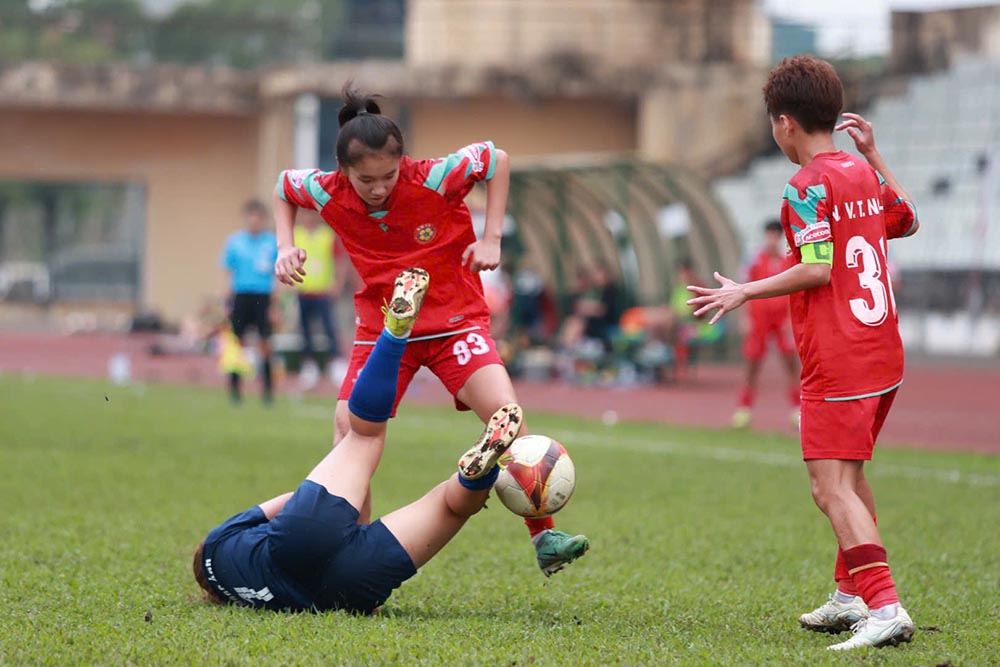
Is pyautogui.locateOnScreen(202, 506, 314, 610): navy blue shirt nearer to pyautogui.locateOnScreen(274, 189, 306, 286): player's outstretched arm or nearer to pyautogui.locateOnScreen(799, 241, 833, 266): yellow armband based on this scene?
pyautogui.locateOnScreen(274, 189, 306, 286): player's outstretched arm

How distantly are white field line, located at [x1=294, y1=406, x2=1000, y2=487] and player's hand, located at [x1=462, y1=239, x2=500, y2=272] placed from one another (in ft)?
18.6

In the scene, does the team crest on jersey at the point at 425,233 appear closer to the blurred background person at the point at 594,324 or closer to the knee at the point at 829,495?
the knee at the point at 829,495

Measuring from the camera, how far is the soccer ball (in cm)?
553

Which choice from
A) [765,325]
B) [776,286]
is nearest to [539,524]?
[776,286]

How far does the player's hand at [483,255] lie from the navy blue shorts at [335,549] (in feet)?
→ 3.86

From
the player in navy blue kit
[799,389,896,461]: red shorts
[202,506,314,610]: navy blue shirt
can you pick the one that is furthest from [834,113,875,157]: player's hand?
[202,506,314,610]: navy blue shirt

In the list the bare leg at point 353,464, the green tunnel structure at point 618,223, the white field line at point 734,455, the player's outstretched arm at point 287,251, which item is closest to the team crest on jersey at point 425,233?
the player's outstretched arm at point 287,251

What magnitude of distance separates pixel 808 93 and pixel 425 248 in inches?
69.4

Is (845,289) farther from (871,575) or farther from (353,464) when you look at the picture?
(353,464)

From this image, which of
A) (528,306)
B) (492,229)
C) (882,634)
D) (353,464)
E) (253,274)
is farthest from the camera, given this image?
(528,306)

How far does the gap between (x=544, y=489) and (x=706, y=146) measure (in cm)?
2602

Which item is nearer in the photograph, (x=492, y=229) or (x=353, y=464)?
(x=353, y=464)

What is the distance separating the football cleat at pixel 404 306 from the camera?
5418 mm

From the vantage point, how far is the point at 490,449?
5.21m
